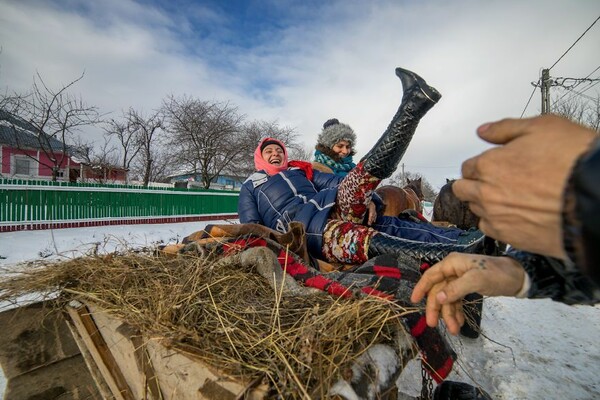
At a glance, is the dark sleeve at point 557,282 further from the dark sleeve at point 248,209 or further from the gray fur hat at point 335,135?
the gray fur hat at point 335,135

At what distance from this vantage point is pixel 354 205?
2186 mm

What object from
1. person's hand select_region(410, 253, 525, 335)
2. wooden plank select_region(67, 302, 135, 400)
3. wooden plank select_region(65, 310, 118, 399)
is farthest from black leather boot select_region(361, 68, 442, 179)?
wooden plank select_region(65, 310, 118, 399)

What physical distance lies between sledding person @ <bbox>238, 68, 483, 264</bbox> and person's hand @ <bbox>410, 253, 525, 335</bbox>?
0.40m

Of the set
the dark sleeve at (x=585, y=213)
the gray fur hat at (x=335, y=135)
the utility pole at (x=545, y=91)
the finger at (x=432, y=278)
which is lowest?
the finger at (x=432, y=278)

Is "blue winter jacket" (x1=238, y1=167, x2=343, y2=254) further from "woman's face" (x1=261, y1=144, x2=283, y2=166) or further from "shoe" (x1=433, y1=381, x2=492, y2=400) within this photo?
"shoe" (x1=433, y1=381, x2=492, y2=400)

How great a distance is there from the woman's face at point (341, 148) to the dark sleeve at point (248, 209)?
1.68m

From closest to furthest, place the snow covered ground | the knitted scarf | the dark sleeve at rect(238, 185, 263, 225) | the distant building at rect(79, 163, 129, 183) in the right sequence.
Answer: the snow covered ground < the dark sleeve at rect(238, 185, 263, 225) < the knitted scarf < the distant building at rect(79, 163, 129, 183)

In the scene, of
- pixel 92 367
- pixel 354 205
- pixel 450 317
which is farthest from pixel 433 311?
pixel 92 367

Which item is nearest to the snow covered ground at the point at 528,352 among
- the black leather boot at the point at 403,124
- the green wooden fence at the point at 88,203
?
the black leather boot at the point at 403,124

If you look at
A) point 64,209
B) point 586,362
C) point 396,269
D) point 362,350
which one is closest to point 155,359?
point 362,350

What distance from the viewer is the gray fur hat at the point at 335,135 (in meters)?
4.11

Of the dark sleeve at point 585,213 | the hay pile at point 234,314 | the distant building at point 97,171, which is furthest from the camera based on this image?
the distant building at point 97,171

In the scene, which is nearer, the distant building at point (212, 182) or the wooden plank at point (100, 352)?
the wooden plank at point (100, 352)

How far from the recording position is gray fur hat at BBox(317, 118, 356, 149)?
4.11 m
